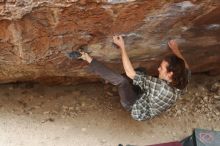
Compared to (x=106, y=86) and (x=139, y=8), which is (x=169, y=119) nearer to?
(x=106, y=86)

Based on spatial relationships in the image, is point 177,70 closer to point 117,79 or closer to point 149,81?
point 149,81

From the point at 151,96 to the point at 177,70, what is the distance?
0.29 meters

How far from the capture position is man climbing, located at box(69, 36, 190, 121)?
3.85m

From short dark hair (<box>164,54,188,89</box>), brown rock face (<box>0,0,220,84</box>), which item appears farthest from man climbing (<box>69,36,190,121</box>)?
brown rock face (<box>0,0,220,84</box>)

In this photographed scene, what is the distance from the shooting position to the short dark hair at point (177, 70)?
152 inches

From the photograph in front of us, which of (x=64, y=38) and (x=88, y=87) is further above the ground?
(x=64, y=38)

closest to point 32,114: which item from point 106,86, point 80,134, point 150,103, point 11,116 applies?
point 11,116

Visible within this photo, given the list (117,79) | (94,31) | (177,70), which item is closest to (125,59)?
(117,79)

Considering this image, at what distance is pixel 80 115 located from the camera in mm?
4547

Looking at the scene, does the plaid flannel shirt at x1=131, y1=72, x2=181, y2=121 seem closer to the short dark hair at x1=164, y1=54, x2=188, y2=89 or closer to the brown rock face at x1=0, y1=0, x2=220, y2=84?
the short dark hair at x1=164, y1=54, x2=188, y2=89

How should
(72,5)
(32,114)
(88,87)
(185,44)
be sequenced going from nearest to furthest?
(72,5) → (185,44) → (32,114) → (88,87)

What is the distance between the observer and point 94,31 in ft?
12.3

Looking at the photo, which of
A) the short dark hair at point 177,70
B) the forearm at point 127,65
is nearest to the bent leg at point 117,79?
the forearm at point 127,65

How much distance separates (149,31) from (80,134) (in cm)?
119
